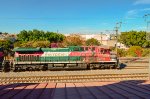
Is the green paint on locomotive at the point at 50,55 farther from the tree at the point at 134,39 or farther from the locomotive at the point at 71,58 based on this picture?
the tree at the point at 134,39

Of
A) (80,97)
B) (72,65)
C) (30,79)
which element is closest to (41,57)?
(72,65)

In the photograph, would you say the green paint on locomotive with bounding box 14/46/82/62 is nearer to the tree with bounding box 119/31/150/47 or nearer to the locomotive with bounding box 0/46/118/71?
the locomotive with bounding box 0/46/118/71

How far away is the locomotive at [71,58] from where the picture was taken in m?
29.5

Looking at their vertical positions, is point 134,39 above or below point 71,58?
above

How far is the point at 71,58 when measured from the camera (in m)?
30.1

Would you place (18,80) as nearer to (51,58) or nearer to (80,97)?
(51,58)

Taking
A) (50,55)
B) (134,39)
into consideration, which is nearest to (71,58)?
(50,55)

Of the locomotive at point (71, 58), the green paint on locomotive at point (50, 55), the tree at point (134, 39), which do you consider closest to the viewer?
the green paint on locomotive at point (50, 55)

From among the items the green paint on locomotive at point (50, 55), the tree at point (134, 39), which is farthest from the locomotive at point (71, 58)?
the tree at point (134, 39)

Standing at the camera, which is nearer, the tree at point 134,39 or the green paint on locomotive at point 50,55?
the green paint on locomotive at point 50,55

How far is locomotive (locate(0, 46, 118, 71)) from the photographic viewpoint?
96.7ft

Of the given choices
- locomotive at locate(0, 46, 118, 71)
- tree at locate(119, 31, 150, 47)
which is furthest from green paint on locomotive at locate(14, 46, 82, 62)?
tree at locate(119, 31, 150, 47)

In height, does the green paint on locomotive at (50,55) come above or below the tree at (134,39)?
below

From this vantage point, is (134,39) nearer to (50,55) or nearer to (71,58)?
(71,58)
